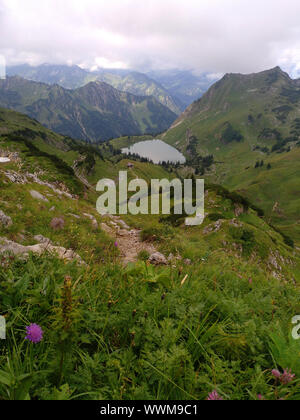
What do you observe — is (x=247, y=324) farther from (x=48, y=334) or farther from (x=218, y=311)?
(x=48, y=334)

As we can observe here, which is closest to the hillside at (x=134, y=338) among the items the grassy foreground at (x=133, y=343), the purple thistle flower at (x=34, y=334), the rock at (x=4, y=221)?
the grassy foreground at (x=133, y=343)

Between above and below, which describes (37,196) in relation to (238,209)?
below

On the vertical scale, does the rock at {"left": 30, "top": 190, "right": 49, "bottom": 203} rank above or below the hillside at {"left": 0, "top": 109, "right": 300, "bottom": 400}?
above

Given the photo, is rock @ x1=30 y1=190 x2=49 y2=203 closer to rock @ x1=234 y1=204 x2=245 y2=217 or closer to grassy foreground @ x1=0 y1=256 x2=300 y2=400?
grassy foreground @ x1=0 y1=256 x2=300 y2=400

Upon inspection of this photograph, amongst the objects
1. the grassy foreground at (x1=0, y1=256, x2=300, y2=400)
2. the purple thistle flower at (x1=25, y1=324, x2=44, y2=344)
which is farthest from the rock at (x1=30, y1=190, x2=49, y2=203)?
the purple thistle flower at (x1=25, y1=324, x2=44, y2=344)

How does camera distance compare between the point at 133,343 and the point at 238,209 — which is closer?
the point at 133,343

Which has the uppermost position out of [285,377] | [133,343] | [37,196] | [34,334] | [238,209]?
[238,209]

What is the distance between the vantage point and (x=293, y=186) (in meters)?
165

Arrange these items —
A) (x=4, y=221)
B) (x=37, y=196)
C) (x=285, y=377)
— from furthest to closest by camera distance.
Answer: (x=37, y=196), (x=4, y=221), (x=285, y=377)

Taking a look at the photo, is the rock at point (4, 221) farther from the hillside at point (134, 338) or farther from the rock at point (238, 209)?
the rock at point (238, 209)

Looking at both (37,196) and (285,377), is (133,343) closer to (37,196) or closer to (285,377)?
(285,377)

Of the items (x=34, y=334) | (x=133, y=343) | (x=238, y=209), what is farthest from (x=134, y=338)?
(x=238, y=209)
